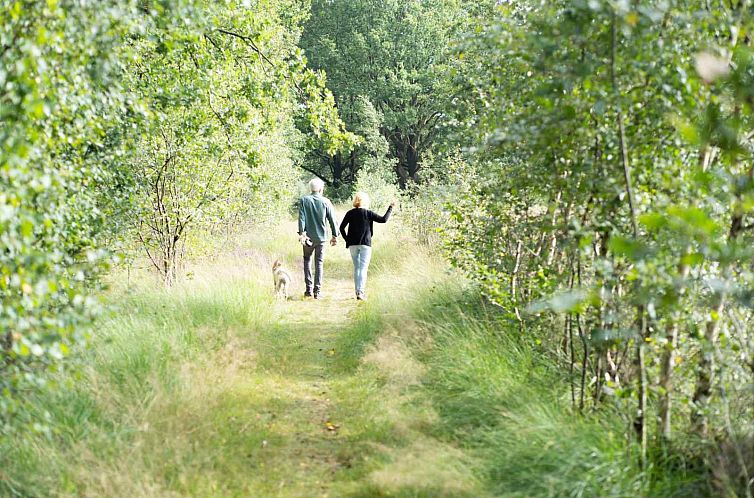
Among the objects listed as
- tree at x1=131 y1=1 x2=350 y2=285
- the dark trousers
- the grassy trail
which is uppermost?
tree at x1=131 y1=1 x2=350 y2=285

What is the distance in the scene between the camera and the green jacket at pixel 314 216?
11477mm

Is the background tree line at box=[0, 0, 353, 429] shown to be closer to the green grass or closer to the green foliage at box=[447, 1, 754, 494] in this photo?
the green grass

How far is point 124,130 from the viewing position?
21.3ft

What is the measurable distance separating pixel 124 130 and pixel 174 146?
8.16 ft

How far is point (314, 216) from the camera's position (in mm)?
11539

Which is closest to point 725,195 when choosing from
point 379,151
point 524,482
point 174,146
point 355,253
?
point 524,482

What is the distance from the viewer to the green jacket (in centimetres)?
1148

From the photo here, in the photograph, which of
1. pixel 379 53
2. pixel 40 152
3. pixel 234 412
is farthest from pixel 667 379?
pixel 379 53

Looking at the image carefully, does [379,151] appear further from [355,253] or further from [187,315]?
[187,315]

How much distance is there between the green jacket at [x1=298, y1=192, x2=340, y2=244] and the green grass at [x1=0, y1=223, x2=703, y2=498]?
129 inches

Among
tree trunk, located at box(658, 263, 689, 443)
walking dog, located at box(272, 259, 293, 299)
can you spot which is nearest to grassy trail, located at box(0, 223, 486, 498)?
tree trunk, located at box(658, 263, 689, 443)

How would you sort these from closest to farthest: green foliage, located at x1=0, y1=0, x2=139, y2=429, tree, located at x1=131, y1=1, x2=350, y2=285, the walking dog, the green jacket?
1. green foliage, located at x1=0, y1=0, x2=139, y2=429
2. tree, located at x1=131, y1=1, x2=350, y2=285
3. the walking dog
4. the green jacket

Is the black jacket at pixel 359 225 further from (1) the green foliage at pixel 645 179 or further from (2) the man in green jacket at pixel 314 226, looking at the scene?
(1) the green foliage at pixel 645 179

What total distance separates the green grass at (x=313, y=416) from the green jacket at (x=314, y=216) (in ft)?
Answer: 10.7
